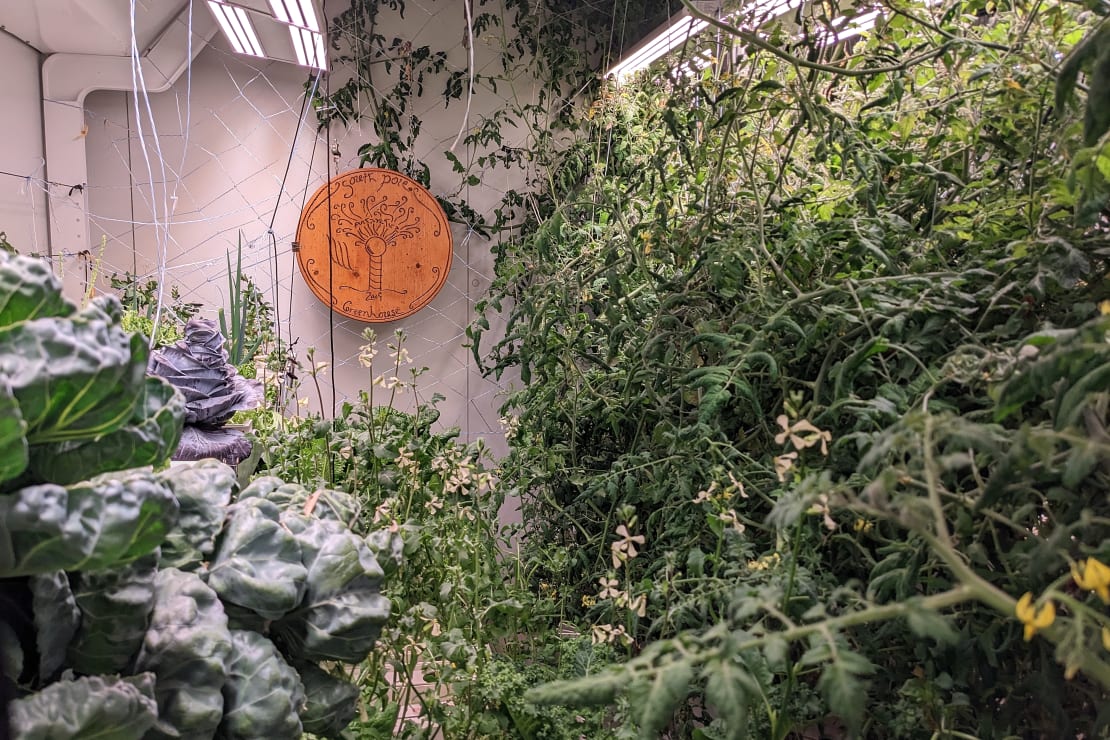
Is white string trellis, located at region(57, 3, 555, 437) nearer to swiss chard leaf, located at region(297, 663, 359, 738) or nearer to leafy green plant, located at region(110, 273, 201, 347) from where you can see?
leafy green plant, located at region(110, 273, 201, 347)

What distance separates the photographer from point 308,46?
1.77 m

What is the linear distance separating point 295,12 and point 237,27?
0.91ft

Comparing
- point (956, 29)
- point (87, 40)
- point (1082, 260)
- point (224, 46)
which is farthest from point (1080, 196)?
point (224, 46)

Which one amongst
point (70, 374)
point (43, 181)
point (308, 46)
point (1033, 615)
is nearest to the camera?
point (1033, 615)

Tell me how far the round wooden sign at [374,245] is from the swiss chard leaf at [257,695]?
5.84ft

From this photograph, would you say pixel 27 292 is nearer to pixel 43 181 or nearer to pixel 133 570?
pixel 133 570

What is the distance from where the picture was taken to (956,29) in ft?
2.81

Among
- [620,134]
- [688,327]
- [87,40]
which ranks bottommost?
[688,327]

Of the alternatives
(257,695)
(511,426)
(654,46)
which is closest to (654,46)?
(654,46)

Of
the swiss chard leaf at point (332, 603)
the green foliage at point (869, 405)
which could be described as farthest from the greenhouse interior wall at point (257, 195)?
the swiss chard leaf at point (332, 603)

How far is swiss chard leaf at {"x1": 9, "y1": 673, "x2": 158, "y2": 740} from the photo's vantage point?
461 mm

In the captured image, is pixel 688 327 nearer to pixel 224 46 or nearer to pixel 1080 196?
pixel 1080 196

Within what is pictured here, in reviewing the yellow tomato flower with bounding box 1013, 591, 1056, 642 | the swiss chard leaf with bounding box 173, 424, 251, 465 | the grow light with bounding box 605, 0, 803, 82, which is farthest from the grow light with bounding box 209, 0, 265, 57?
the yellow tomato flower with bounding box 1013, 591, 1056, 642

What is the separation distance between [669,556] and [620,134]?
50.5 inches
